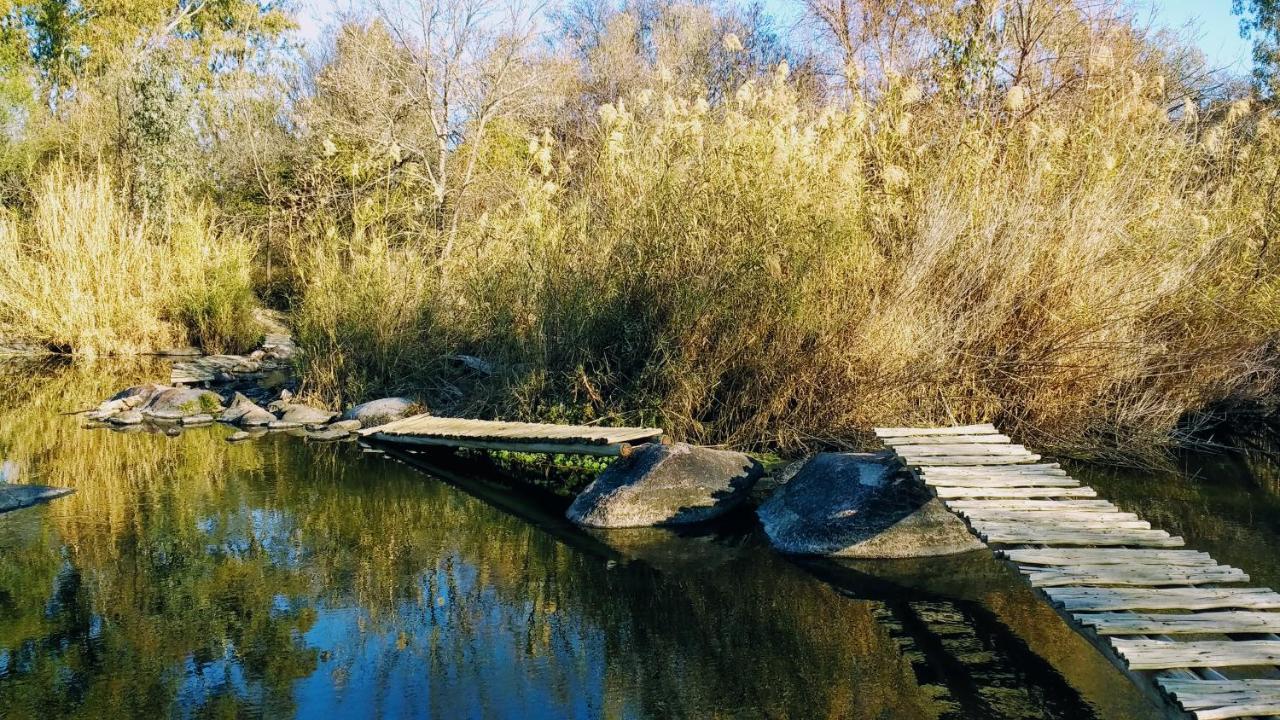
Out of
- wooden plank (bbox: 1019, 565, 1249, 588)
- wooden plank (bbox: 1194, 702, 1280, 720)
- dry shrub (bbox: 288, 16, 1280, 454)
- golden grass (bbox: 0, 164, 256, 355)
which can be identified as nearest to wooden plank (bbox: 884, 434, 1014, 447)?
dry shrub (bbox: 288, 16, 1280, 454)

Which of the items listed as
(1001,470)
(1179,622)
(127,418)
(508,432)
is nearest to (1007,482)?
(1001,470)

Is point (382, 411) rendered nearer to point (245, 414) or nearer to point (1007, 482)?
point (245, 414)

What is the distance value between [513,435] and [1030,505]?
3.76 metres

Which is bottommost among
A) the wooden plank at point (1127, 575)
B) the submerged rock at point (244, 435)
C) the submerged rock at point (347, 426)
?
the wooden plank at point (1127, 575)

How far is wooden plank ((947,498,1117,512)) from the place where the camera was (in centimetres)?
501

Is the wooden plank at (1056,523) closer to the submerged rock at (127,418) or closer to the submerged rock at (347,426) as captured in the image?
the submerged rock at (347,426)

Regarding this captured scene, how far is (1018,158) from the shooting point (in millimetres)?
8242

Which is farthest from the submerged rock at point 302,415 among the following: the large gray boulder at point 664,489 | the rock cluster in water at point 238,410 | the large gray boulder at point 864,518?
the large gray boulder at point 864,518

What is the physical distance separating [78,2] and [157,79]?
12.9 metres

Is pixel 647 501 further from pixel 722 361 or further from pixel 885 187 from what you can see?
pixel 885 187

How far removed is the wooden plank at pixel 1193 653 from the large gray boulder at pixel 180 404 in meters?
8.82

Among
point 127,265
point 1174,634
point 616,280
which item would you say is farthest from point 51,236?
point 1174,634

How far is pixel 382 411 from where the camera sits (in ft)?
31.5

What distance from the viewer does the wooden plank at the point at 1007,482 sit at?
5332 millimetres
